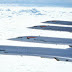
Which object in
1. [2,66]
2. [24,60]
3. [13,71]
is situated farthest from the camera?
[24,60]

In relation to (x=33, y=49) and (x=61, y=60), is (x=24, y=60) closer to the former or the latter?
(x=61, y=60)

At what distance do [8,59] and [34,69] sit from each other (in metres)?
1.22

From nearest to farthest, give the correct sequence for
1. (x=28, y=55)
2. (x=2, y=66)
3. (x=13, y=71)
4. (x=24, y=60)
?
(x=13, y=71) < (x=2, y=66) < (x=24, y=60) < (x=28, y=55)

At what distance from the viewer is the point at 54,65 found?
665cm

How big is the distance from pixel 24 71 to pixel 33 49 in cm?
278

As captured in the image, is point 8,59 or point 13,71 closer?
point 13,71

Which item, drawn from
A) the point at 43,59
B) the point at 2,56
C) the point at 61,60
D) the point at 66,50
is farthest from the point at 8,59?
the point at 66,50

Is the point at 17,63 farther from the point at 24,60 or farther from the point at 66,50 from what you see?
the point at 66,50

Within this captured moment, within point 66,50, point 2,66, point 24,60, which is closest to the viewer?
point 2,66

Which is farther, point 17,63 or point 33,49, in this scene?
point 33,49

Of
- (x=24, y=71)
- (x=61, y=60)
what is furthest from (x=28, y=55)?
(x=24, y=71)

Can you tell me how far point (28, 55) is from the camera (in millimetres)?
7758

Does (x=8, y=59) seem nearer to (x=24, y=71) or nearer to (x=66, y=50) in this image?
(x=24, y=71)

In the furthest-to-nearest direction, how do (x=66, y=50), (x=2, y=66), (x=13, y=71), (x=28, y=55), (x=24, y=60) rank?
(x=66, y=50)
(x=28, y=55)
(x=24, y=60)
(x=2, y=66)
(x=13, y=71)
